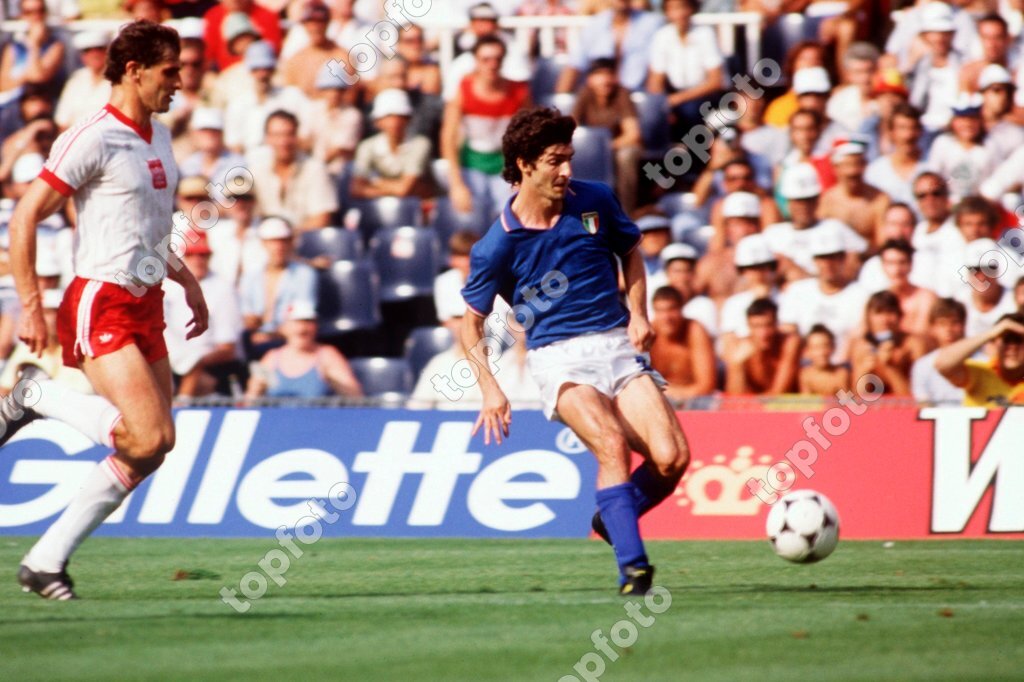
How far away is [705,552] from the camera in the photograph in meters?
10.9

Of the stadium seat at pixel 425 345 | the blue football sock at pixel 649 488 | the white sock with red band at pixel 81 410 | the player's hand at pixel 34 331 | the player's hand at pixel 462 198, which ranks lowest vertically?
the stadium seat at pixel 425 345

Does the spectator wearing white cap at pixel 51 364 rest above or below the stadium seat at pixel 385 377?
above

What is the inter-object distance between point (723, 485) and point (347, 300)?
389cm

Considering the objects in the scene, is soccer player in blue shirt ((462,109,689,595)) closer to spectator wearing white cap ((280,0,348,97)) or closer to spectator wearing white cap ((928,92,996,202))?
spectator wearing white cap ((928,92,996,202))

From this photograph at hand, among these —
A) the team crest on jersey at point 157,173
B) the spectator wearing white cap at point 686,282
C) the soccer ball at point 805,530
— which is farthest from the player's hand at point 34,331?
the spectator wearing white cap at point 686,282

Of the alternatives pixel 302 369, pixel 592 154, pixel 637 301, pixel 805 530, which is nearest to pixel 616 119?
pixel 592 154

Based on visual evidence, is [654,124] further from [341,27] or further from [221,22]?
[221,22]

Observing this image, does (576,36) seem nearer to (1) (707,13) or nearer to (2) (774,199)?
(1) (707,13)

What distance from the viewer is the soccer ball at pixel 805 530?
337 inches

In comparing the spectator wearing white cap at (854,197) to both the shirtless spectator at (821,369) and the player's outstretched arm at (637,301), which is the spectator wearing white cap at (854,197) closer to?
the shirtless spectator at (821,369)

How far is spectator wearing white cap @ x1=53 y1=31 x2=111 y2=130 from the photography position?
16.0 metres

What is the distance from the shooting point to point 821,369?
505 inches

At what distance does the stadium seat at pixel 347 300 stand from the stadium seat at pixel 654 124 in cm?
275

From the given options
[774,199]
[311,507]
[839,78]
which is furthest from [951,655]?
[839,78]
